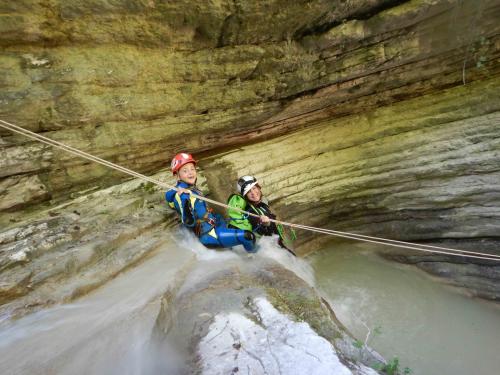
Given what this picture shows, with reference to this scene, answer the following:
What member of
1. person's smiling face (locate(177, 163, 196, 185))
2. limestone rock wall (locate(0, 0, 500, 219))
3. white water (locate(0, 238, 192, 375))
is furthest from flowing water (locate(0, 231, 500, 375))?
limestone rock wall (locate(0, 0, 500, 219))

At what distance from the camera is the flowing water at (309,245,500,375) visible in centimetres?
546

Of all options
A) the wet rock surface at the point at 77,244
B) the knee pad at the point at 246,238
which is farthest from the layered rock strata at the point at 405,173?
the wet rock surface at the point at 77,244

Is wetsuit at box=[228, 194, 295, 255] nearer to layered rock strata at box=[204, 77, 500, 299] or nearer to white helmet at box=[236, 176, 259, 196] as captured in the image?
white helmet at box=[236, 176, 259, 196]

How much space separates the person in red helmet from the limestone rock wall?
2.39 ft

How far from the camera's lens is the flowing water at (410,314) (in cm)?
546

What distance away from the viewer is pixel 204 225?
5336 mm

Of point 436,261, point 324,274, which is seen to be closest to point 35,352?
point 324,274

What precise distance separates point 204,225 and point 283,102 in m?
2.70

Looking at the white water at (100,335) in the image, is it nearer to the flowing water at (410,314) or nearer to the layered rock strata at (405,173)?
the layered rock strata at (405,173)

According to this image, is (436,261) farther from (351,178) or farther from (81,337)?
(81,337)

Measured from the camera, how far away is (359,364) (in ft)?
10.1

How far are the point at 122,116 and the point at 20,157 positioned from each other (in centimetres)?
142

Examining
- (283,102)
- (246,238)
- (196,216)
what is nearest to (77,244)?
(196,216)

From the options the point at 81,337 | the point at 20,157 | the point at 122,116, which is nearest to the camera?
the point at 81,337
